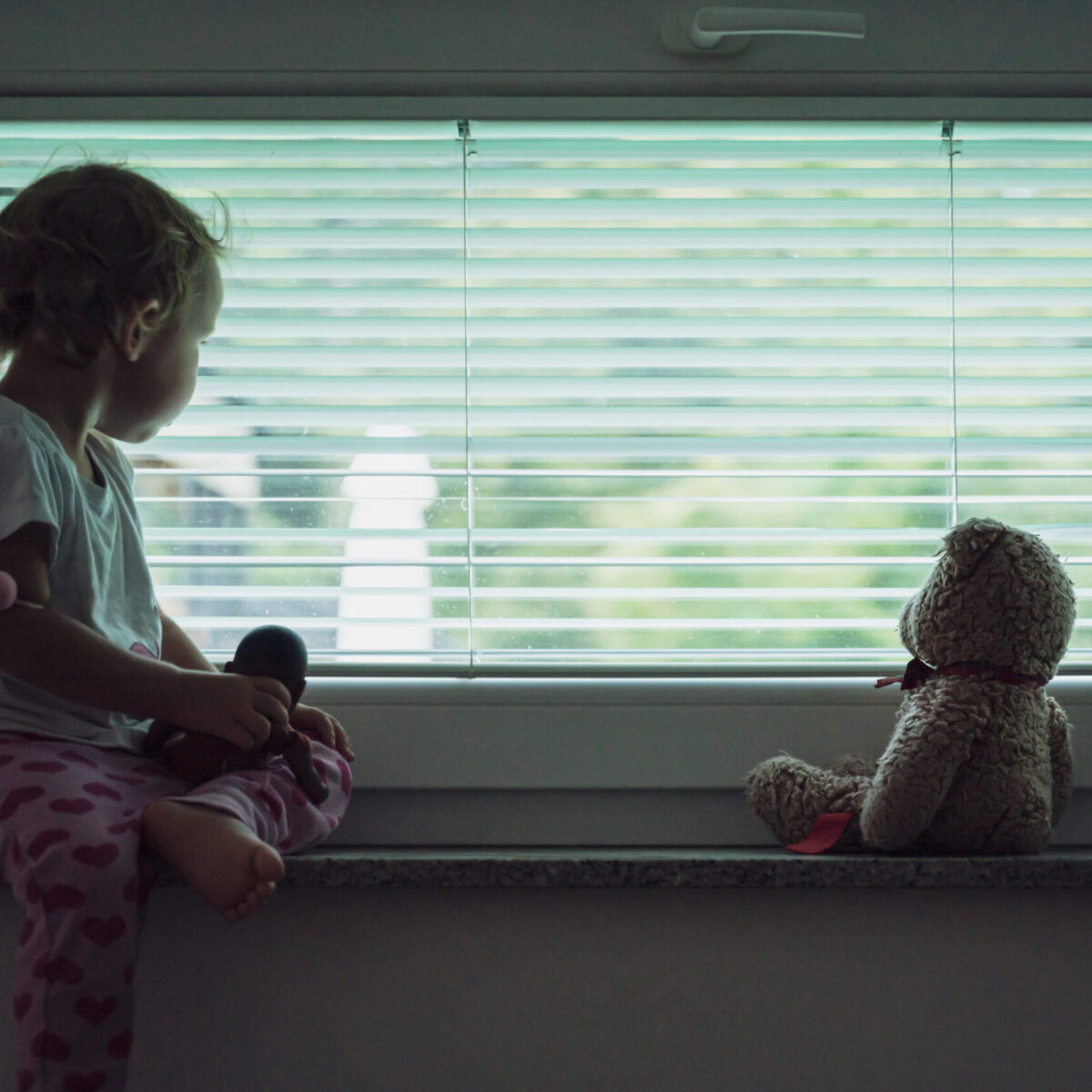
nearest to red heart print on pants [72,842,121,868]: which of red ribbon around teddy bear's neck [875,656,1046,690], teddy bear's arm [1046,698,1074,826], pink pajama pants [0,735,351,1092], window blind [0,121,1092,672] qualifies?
pink pajama pants [0,735,351,1092]

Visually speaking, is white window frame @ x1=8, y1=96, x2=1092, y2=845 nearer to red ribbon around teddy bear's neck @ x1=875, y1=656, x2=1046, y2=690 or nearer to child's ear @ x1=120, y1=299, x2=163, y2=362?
red ribbon around teddy bear's neck @ x1=875, y1=656, x2=1046, y2=690

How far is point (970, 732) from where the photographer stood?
3.20 ft

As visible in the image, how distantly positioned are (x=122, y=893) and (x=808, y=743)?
2.39ft

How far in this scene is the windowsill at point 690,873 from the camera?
0.93 meters

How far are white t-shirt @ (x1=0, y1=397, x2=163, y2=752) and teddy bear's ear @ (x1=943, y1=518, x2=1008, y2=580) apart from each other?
813mm

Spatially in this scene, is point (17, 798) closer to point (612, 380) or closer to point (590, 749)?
point (590, 749)

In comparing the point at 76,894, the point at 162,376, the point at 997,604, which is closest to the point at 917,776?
the point at 997,604

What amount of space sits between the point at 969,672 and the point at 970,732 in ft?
0.22

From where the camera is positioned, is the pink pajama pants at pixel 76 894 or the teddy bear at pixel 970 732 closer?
the pink pajama pants at pixel 76 894

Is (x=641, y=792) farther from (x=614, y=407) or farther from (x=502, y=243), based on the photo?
(x=502, y=243)

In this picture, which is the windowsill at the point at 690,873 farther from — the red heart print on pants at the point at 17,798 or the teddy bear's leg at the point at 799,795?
the red heart print on pants at the point at 17,798

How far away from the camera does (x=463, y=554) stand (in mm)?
1228
